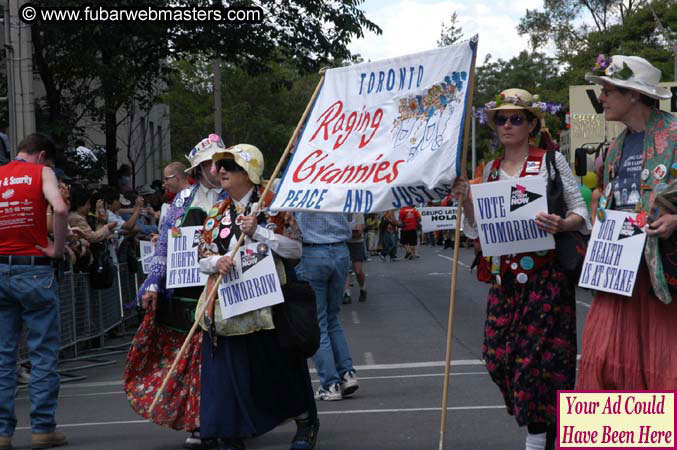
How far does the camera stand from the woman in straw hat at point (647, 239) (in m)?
5.17

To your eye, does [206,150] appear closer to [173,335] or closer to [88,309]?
[173,335]

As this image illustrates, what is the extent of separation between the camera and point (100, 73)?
17594mm

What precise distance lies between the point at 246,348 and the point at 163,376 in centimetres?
110

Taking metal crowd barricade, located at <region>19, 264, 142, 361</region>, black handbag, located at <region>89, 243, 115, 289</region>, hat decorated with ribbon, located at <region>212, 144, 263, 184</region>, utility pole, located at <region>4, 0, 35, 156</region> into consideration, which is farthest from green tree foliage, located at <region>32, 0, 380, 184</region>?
hat decorated with ribbon, located at <region>212, 144, 263, 184</region>

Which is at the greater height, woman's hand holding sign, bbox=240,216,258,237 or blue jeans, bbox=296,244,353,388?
woman's hand holding sign, bbox=240,216,258,237

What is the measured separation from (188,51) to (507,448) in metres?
16.4

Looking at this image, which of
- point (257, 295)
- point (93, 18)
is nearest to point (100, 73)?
point (93, 18)

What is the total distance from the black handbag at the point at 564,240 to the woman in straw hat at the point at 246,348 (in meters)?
1.68

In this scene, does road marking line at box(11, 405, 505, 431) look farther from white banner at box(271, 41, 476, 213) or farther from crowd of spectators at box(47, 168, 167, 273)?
white banner at box(271, 41, 476, 213)

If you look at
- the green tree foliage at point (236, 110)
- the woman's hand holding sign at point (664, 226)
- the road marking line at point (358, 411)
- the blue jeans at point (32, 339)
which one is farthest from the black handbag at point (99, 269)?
the green tree foliage at point (236, 110)

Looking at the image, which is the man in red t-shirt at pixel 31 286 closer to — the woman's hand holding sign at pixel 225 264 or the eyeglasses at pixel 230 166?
the eyeglasses at pixel 230 166

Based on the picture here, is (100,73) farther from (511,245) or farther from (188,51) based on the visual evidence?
(511,245)

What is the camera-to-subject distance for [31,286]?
7.50 m

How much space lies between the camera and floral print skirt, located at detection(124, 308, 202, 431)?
7359 mm
